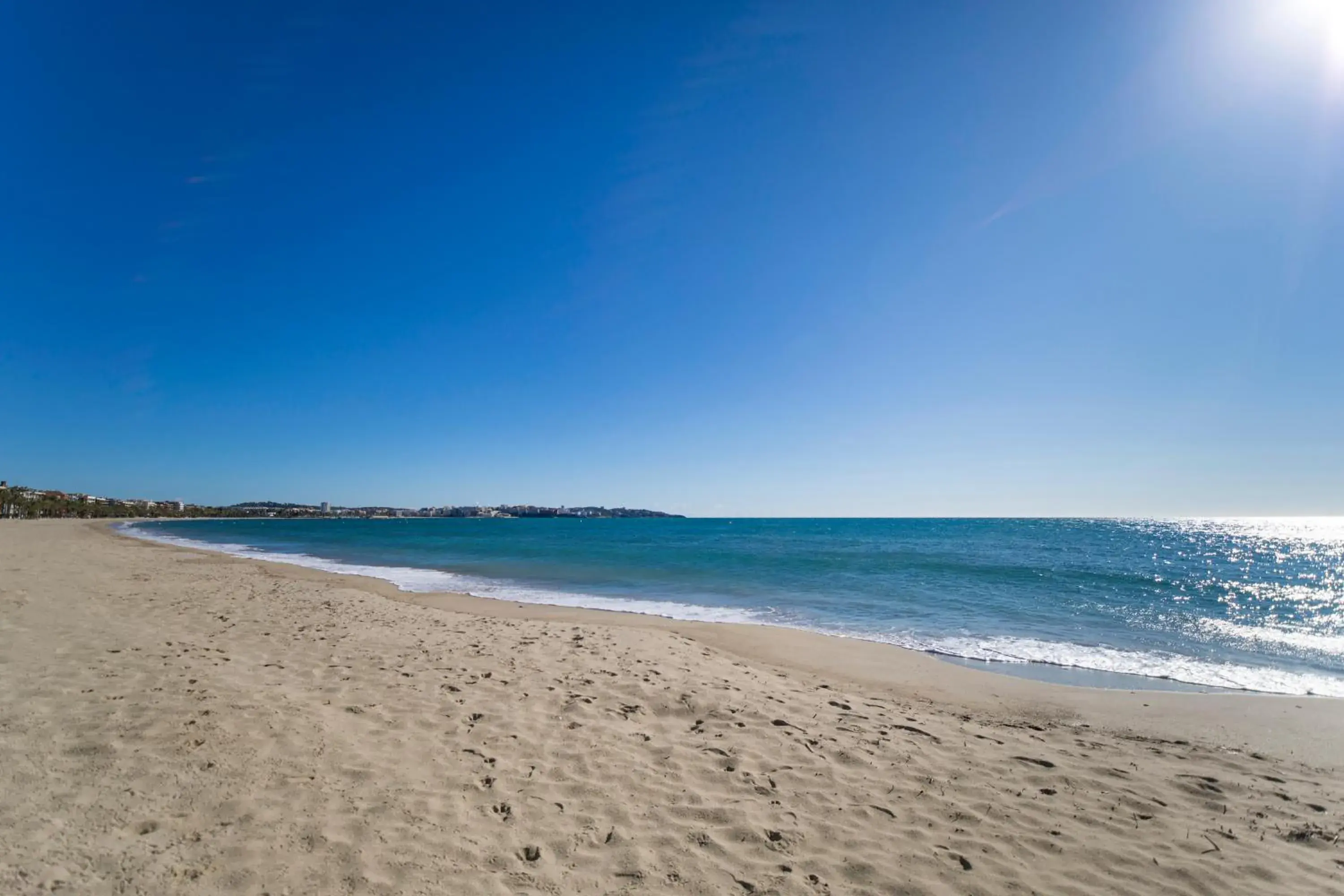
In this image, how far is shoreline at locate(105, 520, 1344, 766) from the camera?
7.79m

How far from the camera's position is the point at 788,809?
486 cm

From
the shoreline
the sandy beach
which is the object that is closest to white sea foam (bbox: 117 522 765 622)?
the shoreline

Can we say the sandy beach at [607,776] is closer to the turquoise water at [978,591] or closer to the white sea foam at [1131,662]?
the white sea foam at [1131,662]

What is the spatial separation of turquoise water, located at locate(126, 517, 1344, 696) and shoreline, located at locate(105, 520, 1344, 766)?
4.24ft

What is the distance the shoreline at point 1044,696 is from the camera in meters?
7.79

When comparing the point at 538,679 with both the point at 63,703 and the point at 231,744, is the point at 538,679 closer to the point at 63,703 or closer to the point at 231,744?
the point at 231,744

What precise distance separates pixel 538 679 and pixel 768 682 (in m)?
3.59

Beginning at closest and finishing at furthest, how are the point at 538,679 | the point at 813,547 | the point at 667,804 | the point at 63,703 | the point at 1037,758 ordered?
the point at 667,804
the point at 63,703
the point at 1037,758
the point at 538,679
the point at 813,547

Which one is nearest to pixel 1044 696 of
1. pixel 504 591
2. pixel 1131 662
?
pixel 1131 662

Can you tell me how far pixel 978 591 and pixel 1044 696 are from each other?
14829 mm

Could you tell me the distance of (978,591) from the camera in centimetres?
2277

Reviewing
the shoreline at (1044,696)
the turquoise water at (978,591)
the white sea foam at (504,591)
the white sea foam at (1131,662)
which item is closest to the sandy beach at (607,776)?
the shoreline at (1044,696)

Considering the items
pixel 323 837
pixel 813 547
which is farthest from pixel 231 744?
pixel 813 547

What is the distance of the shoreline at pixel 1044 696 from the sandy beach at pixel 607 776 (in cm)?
8
